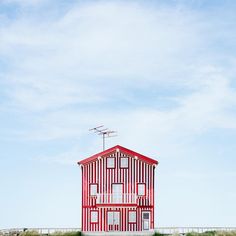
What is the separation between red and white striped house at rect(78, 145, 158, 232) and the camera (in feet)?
176

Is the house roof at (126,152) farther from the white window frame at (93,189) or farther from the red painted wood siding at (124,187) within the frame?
the white window frame at (93,189)

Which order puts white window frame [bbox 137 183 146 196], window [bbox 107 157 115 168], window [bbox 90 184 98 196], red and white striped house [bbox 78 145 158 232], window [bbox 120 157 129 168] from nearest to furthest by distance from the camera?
red and white striped house [bbox 78 145 158 232] < white window frame [bbox 137 183 146 196] < window [bbox 120 157 129 168] < window [bbox 107 157 115 168] < window [bbox 90 184 98 196]

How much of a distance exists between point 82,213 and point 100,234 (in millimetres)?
2338

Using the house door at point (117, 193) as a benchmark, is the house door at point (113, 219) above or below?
below

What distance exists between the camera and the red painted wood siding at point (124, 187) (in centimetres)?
5378

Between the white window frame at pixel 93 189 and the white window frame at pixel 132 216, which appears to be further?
the white window frame at pixel 93 189

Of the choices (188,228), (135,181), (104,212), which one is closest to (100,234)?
(104,212)

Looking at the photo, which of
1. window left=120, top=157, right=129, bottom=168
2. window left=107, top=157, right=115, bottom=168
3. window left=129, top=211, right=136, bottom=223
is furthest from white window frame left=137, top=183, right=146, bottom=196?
window left=107, top=157, right=115, bottom=168

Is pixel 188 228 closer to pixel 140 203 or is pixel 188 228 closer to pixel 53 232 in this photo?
pixel 140 203

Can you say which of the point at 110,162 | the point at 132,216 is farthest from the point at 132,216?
the point at 110,162

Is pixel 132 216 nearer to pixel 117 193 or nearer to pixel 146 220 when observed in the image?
pixel 146 220

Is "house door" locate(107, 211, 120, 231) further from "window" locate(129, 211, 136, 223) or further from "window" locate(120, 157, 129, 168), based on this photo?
"window" locate(120, 157, 129, 168)

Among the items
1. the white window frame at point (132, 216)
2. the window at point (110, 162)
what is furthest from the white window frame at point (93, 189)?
the white window frame at point (132, 216)

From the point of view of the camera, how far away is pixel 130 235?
53.2 m
